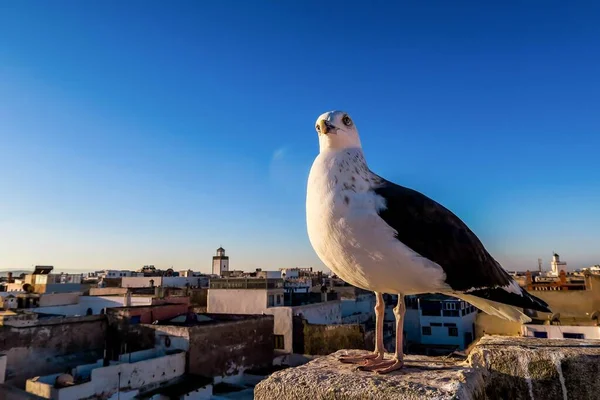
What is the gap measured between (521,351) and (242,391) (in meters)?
20.1

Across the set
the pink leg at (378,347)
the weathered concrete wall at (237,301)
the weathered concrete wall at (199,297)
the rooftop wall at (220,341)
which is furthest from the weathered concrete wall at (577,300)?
the pink leg at (378,347)

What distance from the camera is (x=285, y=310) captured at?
27000mm

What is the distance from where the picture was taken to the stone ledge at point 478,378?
2695mm

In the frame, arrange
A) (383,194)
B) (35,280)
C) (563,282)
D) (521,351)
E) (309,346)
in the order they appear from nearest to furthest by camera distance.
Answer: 1. (521,351)
2. (383,194)
3. (309,346)
4. (563,282)
5. (35,280)

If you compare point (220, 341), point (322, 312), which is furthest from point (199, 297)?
point (220, 341)

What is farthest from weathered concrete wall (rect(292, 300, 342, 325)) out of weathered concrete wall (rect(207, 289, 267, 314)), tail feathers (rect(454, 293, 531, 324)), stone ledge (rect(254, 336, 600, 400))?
stone ledge (rect(254, 336, 600, 400))

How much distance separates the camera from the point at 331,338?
83.1ft

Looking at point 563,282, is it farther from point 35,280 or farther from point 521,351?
point 35,280

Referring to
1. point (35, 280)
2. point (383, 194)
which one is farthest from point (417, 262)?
point (35, 280)

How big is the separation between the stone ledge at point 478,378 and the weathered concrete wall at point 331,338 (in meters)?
21.5

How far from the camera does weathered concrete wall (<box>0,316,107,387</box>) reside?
1961cm

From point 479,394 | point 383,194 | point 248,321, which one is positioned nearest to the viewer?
point 479,394

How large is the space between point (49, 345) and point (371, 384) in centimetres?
2242

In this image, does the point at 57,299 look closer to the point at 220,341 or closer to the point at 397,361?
the point at 220,341
